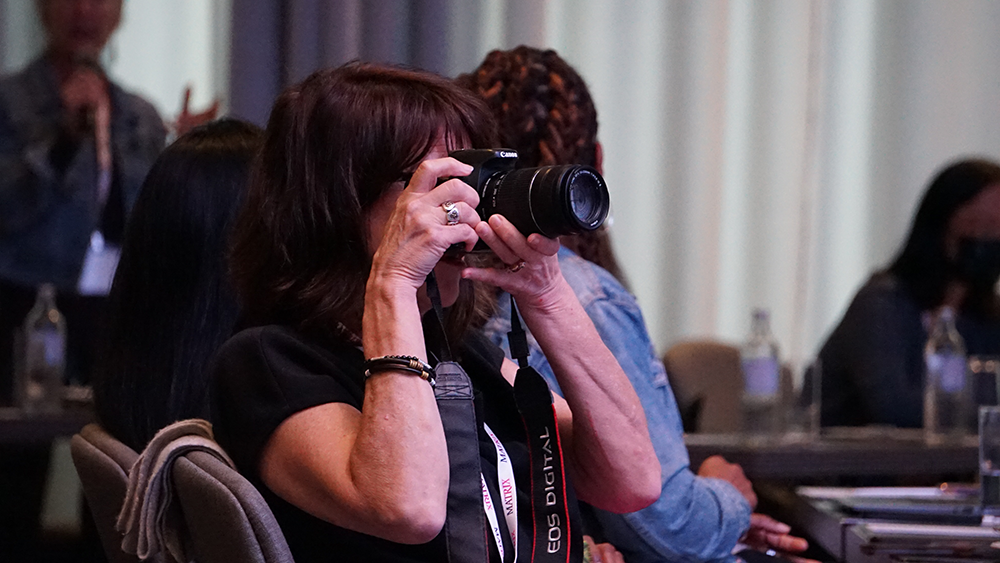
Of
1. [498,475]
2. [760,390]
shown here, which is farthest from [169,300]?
[760,390]

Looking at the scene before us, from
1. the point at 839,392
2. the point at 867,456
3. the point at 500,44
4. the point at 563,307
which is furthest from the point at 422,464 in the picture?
the point at 500,44

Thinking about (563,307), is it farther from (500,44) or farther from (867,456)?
(500,44)

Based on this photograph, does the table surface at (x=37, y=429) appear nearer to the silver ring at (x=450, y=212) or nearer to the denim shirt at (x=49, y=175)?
the denim shirt at (x=49, y=175)

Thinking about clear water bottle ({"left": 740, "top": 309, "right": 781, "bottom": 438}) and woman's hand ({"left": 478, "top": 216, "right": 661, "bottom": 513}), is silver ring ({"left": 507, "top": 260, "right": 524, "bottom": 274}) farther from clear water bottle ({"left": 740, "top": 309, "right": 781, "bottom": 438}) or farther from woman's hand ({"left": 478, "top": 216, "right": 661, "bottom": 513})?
clear water bottle ({"left": 740, "top": 309, "right": 781, "bottom": 438})

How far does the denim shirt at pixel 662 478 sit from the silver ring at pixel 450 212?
16.2 inches

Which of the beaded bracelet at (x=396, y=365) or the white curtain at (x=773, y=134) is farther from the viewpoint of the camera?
the white curtain at (x=773, y=134)

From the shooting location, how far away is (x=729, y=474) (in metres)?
1.57

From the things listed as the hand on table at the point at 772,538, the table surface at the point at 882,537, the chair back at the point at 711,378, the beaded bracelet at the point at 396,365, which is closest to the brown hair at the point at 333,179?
the beaded bracelet at the point at 396,365

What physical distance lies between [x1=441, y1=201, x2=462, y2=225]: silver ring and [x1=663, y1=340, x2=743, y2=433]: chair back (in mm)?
1808

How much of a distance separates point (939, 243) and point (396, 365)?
85.3 inches

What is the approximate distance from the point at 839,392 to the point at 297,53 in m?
1.58

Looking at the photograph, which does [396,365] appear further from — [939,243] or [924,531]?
[939,243]

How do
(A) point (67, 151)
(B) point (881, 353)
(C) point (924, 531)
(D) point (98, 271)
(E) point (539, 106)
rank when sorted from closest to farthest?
(C) point (924, 531) < (E) point (539, 106) < (D) point (98, 271) < (B) point (881, 353) < (A) point (67, 151)

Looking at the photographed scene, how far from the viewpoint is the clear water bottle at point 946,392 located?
7.11 feet
